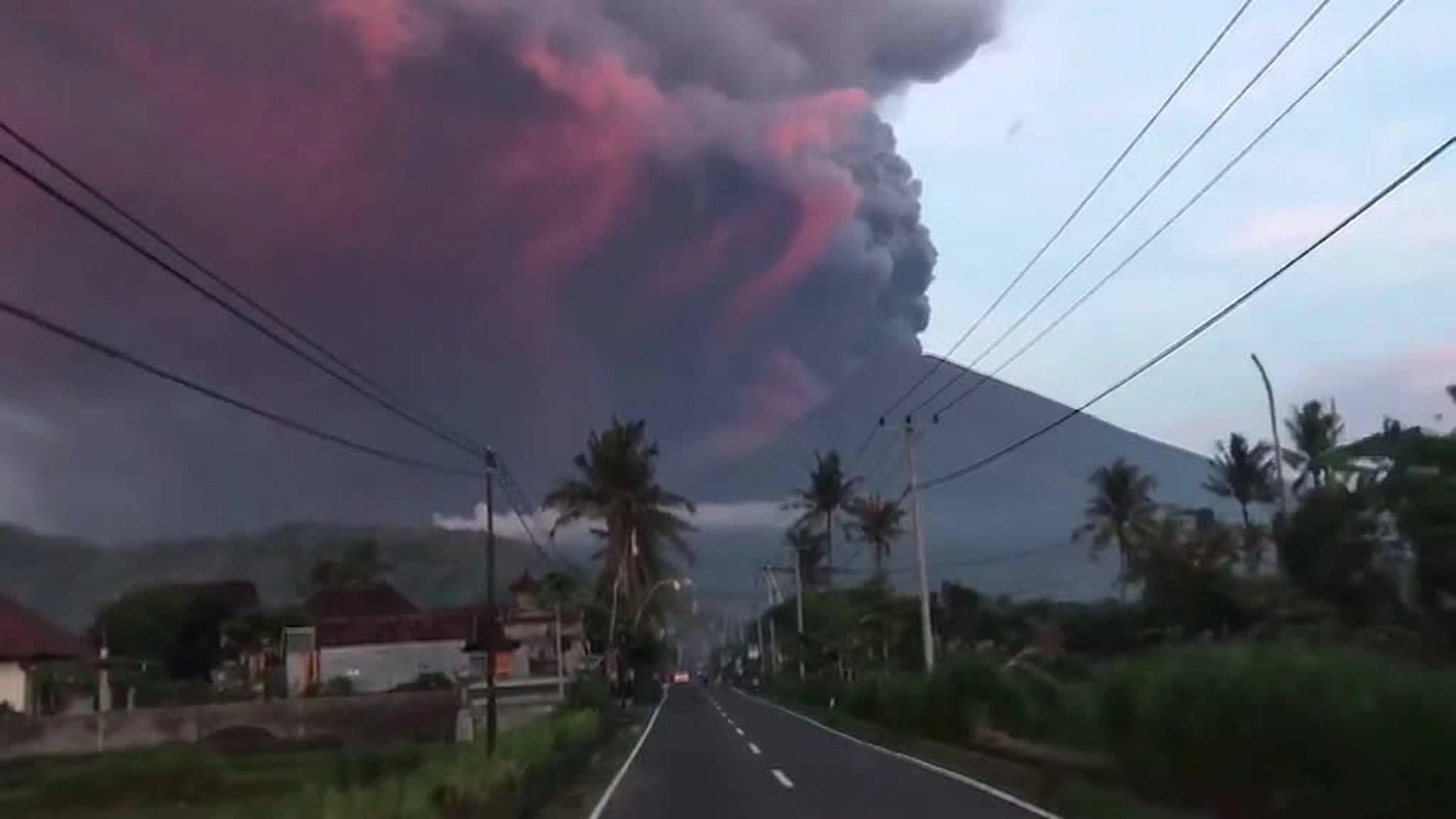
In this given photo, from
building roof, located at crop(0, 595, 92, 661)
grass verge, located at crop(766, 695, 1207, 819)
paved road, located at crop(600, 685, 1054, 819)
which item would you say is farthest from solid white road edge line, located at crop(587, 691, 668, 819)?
building roof, located at crop(0, 595, 92, 661)

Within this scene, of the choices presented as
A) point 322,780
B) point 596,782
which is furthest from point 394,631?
point 596,782

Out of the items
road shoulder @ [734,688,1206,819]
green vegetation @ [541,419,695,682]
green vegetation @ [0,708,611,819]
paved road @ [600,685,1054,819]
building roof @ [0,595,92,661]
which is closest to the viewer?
green vegetation @ [0,708,611,819]

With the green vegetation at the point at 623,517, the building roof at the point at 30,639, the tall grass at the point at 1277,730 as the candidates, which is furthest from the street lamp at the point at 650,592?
the tall grass at the point at 1277,730

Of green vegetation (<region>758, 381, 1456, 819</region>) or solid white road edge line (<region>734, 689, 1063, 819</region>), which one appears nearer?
green vegetation (<region>758, 381, 1456, 819</region>)

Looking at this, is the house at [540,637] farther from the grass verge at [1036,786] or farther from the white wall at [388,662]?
the grass verge at [1036,786]

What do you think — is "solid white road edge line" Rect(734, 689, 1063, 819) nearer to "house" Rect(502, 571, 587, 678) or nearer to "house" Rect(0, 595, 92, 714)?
"house" Rect(0, 595, 92, 714)

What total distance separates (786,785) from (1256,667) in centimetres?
996

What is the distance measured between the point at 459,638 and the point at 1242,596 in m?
48.2

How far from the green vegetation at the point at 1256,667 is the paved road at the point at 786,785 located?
1.63m

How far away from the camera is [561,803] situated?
78.4ft

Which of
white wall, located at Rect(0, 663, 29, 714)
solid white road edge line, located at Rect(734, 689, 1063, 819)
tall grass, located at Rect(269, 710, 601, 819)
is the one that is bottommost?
solid white road edge line, located at Rect(734, 689, 1063, 819)

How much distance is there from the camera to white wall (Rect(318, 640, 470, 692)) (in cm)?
8081

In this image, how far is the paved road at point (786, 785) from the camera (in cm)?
2022

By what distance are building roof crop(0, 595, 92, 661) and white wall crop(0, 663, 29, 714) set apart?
24.9 inches
